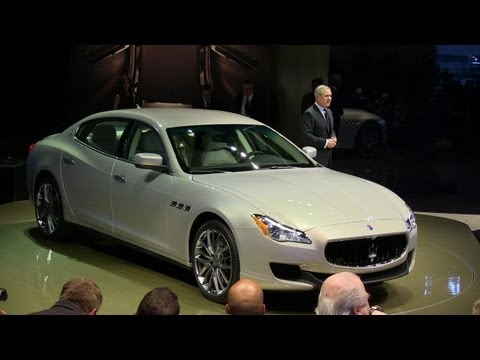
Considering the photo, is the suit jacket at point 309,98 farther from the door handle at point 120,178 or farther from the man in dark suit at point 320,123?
the door handle at point 120,178

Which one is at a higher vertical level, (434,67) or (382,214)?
(434,67)

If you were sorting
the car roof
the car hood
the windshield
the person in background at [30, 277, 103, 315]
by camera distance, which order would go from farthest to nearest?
the car roof → the windshield → the car hood → the person in background at [30, 277, 103, 315]

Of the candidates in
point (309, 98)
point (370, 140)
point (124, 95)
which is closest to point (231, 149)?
point (309, 98)

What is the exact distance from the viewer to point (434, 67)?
492 inches

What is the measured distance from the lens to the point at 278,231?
582 centimetres

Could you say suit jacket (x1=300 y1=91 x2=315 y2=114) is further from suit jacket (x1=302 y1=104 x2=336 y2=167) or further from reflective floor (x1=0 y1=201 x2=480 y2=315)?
reflective floor (x1=0 y1=201 x2=480 y2=315)

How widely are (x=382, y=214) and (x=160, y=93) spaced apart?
7.41m

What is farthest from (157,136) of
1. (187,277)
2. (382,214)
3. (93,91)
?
(93,91)

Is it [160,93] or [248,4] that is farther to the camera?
Result: [160,93]

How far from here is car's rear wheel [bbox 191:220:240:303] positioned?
5.99m

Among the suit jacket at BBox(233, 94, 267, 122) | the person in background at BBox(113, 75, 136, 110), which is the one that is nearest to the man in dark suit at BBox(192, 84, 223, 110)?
the suit jacket at BBox(233, 94, 267, 122)

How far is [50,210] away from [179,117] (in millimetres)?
1744

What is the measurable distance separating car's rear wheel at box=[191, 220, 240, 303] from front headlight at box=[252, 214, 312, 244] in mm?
259
